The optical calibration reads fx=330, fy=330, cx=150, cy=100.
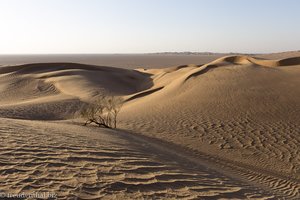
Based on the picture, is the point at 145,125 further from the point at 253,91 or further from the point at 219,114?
the point at 253,91

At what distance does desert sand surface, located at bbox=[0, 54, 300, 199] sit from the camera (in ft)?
13.5

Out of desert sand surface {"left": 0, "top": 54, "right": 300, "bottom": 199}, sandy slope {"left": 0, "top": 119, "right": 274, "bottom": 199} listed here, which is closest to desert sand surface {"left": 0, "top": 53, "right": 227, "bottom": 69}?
desert sand surface {"left": 0, "top": 54, "right": 300, "bottom": 199}

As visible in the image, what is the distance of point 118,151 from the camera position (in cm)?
546

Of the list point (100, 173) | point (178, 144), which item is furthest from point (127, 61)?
point (100, 173)

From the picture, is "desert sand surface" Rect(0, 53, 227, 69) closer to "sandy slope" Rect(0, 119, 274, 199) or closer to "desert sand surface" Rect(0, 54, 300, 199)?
"desert sand surface" Rect(0, 54, 300, 199)

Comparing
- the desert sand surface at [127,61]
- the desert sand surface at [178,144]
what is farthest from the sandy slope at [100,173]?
the desert sand surface at [127,61]

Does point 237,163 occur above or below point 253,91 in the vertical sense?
below

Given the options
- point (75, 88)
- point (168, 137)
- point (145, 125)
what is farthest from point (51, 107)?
point (168, 137)

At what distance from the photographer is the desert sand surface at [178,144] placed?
4121 mm

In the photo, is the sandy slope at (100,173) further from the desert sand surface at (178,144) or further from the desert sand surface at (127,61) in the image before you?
the desert sand surface at (127,61)

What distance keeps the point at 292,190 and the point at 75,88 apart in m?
16.0

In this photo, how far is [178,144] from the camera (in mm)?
8070

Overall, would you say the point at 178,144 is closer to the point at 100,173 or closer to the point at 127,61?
the point at 100,173

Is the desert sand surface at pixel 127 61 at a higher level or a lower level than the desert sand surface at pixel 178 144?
higher
